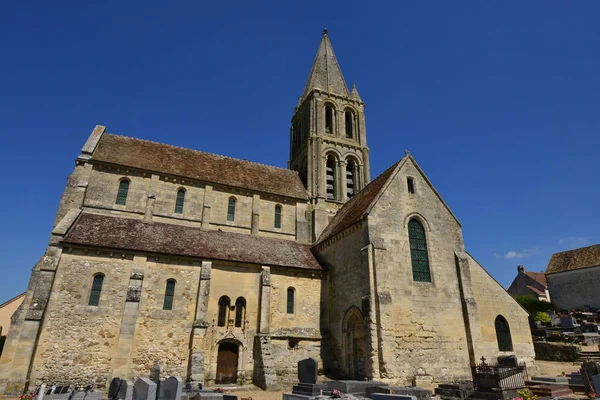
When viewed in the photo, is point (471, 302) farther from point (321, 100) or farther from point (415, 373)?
point (321, 100)

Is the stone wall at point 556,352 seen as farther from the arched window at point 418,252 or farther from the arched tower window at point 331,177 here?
the arched tower window at point 331,177

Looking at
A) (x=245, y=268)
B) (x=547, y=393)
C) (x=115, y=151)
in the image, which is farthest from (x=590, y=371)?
(x=115, y=151)

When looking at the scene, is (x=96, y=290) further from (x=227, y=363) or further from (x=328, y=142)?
(x=328, y=142)

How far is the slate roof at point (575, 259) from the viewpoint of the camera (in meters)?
41.4

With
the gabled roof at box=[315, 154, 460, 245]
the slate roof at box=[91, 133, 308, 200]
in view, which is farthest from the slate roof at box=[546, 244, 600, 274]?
the slate roof at box=[91, 133, 308, 200]

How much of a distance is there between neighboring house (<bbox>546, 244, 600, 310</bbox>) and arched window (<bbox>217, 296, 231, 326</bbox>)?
139 ft

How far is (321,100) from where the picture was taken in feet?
106

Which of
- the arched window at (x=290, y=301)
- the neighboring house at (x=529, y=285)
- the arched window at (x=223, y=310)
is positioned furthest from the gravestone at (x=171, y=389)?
the neighboring house at (x=529, y=285)

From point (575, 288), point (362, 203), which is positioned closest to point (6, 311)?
point (362, 203)

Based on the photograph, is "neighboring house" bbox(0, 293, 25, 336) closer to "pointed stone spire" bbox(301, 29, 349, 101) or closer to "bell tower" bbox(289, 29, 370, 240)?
"bell tower" bbox(289, 29, 370, 240)

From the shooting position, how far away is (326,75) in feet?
114

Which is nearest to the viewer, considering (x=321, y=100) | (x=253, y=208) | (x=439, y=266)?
(x=439, y=266)

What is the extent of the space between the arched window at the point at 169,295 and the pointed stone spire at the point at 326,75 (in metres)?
21.8

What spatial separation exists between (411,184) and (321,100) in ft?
47.9
